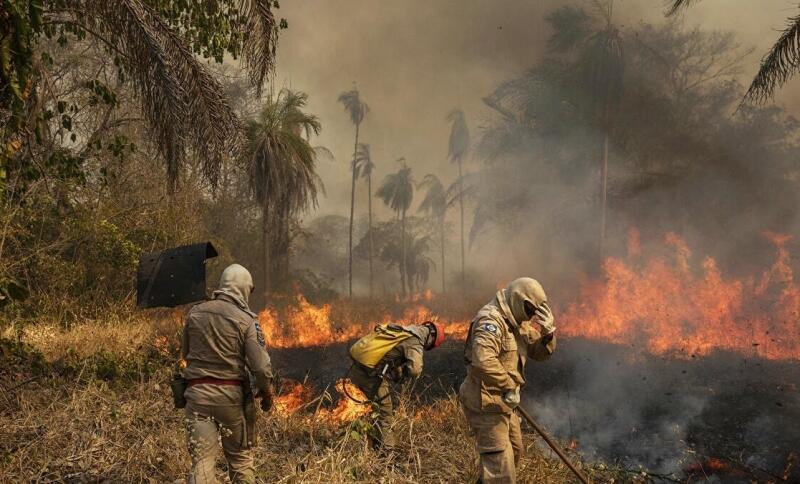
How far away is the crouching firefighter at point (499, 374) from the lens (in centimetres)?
418

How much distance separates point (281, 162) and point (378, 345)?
18228mm

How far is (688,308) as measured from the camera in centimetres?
1709

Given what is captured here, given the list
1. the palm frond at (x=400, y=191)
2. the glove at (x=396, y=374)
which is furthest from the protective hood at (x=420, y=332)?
the palm frond at (x=400, y=191)

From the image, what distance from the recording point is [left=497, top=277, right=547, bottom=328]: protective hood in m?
4.39

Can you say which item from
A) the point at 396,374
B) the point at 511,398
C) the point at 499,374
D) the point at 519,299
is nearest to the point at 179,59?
the point at 396,374

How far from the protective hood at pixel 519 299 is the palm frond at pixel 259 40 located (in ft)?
11.6

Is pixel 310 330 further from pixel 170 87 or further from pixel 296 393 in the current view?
pixel 170 87

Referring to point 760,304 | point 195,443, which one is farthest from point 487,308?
point 760,304

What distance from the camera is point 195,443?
12.6 feet

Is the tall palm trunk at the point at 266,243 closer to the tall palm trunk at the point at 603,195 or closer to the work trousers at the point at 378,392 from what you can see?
the tall palm trunk at the point at 603,195

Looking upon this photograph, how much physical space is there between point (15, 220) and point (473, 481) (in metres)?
10.5

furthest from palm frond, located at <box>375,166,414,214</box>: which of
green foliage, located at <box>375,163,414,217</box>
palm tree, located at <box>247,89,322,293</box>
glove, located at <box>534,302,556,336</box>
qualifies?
glove, located at <box>534,302,556,336</box>

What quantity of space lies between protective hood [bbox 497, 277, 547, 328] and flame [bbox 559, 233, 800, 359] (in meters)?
10.3

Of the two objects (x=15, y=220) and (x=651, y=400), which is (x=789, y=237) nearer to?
(x=651, y=400)
